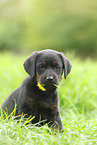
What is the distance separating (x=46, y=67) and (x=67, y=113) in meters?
2.68

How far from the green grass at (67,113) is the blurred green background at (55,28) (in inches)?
779

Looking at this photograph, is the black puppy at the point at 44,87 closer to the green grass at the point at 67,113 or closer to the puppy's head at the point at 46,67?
the puppy's head at the point at 46,67

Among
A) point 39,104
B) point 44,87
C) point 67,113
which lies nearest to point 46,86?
point 44,87

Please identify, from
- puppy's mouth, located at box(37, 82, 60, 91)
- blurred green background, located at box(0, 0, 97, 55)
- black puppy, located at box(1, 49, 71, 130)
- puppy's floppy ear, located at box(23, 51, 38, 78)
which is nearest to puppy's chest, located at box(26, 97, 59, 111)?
black puppy, located at box(1, 49, 71, 130)

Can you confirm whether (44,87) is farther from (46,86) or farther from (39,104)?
(39,104)

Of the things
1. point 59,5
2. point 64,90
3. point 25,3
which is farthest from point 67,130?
point 25,3

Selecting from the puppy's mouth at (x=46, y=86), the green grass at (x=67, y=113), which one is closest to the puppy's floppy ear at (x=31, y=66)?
the puppy's mouth at (x=46, y=86)

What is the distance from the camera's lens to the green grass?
3.88 metres

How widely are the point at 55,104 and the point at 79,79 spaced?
3.64 metres

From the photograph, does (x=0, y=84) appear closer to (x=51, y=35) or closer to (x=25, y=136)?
(x=25, y=136)

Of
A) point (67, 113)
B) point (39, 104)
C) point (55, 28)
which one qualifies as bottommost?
point (67, 113)

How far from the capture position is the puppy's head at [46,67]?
4.28 meters

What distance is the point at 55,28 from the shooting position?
3206 cm

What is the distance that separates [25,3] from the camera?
40.7 meters
